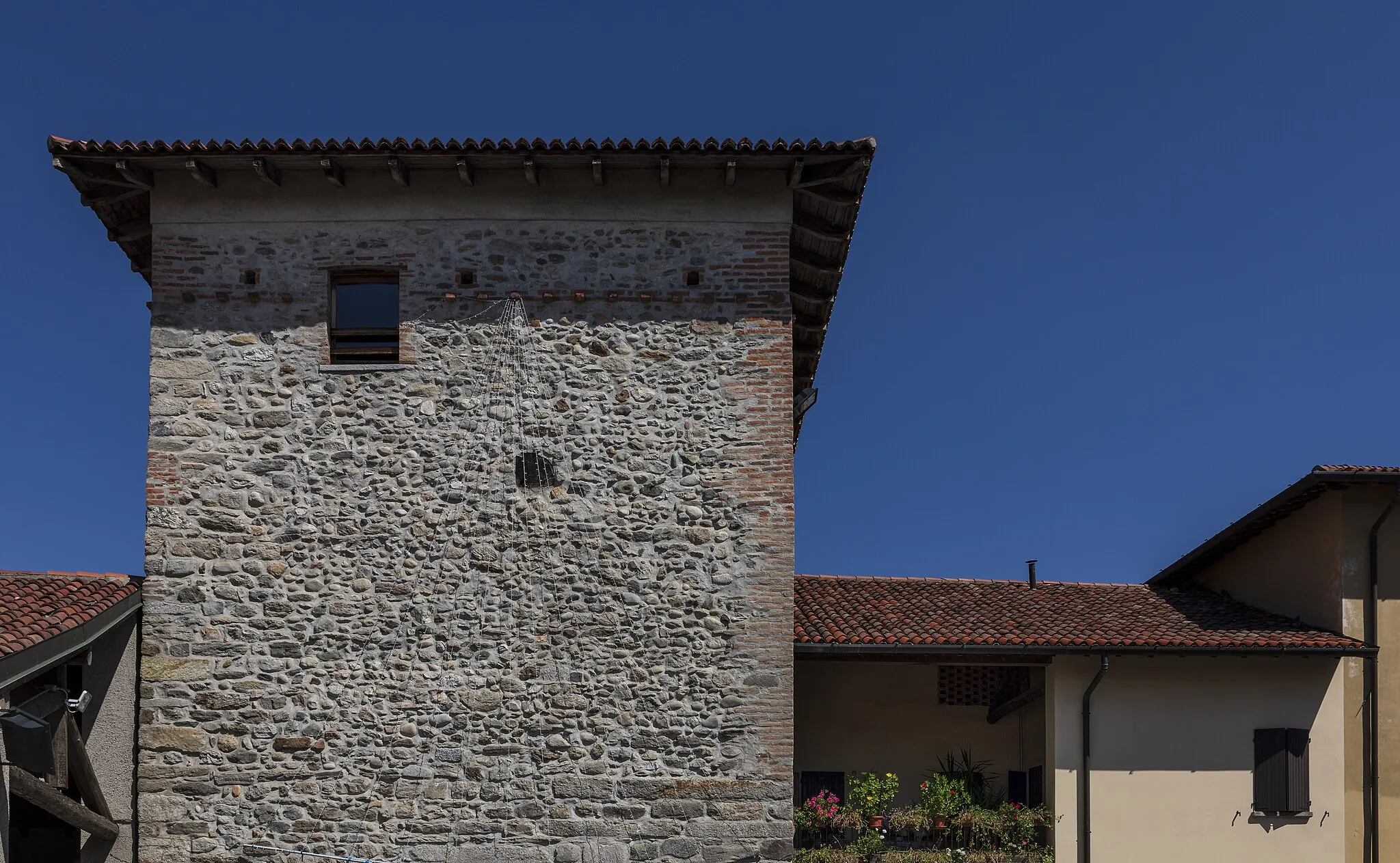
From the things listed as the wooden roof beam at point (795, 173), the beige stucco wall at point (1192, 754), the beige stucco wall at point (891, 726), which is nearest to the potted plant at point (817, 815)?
the beige stucco wall at point (891, 726)

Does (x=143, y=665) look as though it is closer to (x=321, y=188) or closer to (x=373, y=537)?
(x=373, y=537)

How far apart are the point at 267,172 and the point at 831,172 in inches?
209

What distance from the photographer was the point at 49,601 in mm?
9797

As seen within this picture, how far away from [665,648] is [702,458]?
1.79m

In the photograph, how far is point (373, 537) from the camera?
10.6 metres

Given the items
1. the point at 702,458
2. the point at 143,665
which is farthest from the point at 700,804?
the point at 143,665

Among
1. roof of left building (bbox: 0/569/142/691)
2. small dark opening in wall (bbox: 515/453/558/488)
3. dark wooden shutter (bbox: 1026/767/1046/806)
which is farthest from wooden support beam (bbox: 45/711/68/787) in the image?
dark wooden shutter (bbox: 1026/767/1046/806)

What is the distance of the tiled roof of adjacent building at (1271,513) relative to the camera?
12.4m

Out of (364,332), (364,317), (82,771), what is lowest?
(82,771)

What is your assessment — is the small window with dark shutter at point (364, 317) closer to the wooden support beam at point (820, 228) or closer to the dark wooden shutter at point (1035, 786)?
the wooden support beam at point (820, 228)

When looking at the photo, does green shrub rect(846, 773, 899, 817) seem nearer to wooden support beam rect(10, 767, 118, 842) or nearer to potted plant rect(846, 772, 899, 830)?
potted plant rect(846, 772, 899, 830)

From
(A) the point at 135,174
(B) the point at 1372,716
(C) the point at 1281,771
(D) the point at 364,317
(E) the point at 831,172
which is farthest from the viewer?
(B) the point at 1372,716

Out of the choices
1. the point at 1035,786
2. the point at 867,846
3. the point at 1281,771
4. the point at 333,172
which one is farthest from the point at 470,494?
the point at 1281,771

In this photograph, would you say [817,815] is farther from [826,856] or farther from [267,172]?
[267,172]
